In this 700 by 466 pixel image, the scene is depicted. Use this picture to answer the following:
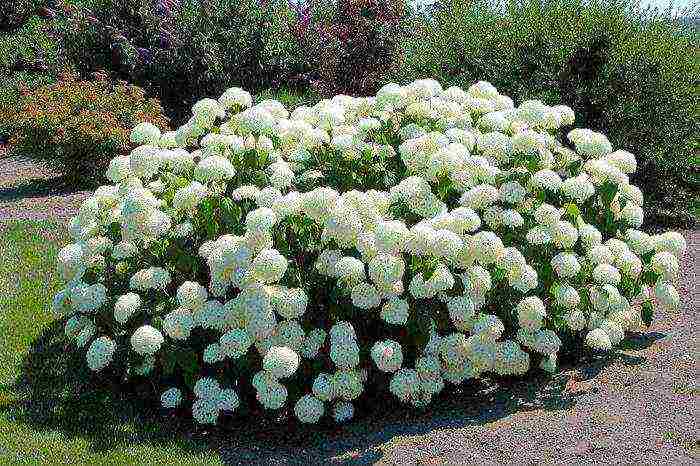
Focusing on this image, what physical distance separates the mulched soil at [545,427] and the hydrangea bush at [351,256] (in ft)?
0.52

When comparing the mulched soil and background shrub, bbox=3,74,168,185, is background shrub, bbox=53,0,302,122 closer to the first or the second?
background shrub, bbox=3,74,168,185

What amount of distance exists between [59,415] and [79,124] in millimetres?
5944

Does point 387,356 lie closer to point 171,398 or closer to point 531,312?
point 531,312

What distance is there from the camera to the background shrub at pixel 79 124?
388 inches

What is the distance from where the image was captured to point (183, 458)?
4031mm

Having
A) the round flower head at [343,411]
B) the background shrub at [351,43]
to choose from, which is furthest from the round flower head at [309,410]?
the background shrub at [351,43]

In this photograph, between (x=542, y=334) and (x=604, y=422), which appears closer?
(x=604, y=422)

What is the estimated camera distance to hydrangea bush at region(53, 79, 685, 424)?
407cm

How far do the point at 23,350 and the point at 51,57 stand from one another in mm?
9776

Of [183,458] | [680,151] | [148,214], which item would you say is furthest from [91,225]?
[680,151]

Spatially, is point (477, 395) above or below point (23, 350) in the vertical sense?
above

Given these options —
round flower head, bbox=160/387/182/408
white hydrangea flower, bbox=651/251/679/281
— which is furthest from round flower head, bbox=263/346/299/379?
white hydrangea flower, bbox=651/251/679/281

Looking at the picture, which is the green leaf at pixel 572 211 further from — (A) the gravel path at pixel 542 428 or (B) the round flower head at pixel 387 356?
(B) the round flower head at pixel 387 356

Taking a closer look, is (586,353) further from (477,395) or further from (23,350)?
(23,350)
